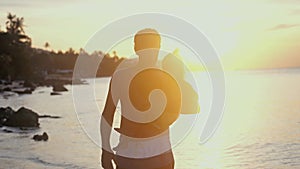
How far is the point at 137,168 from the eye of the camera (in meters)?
4.31

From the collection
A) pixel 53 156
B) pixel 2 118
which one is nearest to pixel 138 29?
pixel 53 156

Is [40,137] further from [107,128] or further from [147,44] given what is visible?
[147,44]

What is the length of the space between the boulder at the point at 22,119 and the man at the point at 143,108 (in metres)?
22.7

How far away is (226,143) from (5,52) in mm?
52369

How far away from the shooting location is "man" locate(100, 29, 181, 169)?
418 centimetres

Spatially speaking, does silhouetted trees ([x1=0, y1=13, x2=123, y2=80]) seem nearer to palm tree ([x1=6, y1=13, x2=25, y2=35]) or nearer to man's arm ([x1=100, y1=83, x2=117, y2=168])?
palm tree ([x1=6, y1=13, x2=25, y2=35])

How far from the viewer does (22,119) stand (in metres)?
26.5

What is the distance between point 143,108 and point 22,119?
2319 cm

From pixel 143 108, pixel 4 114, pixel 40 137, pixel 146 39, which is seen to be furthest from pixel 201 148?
pixel 146 39

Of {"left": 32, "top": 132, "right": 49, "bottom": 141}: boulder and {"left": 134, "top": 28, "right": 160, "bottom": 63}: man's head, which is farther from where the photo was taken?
{"left": 32, "top": 132, "right": 49, "bottom": 141}: boulder

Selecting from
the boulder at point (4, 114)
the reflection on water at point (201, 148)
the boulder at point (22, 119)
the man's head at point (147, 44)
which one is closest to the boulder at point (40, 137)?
the reflection on water at point (201, 148)

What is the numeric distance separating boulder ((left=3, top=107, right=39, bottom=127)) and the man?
22.7 metres

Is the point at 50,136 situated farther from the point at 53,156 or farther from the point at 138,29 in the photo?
the point at 138,29

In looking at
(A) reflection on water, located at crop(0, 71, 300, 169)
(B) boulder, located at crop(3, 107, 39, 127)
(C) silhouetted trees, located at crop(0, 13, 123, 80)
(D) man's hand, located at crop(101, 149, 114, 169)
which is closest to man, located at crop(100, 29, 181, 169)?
(D) man's hand, located at crop(101, 149, 114, 169)
